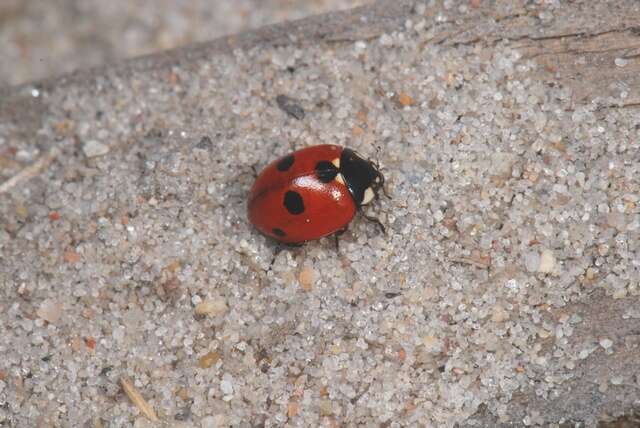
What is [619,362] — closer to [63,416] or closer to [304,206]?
[304,206]

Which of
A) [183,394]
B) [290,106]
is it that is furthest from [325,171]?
[183,394]

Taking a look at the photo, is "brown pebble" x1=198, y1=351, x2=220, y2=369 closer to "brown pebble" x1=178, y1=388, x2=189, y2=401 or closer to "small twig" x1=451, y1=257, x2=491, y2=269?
"brown pebble" x1=178, y1=388, x2=189, y2=401

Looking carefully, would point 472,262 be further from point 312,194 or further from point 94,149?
point 94,149

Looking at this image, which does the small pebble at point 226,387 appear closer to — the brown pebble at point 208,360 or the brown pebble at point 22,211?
the brown pebble at point 208,360

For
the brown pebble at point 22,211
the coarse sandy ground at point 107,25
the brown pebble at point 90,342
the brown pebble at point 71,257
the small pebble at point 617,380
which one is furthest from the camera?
the coarse sandy ground at point 107,25

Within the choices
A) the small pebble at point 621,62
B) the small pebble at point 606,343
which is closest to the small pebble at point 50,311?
the small pebble at point 606,343

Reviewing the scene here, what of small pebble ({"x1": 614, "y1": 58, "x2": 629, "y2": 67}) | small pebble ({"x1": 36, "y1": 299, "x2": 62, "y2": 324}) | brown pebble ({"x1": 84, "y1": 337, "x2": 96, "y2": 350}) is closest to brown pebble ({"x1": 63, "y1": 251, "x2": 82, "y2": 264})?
small pebble ({"x1": 36, "y1": 299, "x2": 62, "y2": 324})
